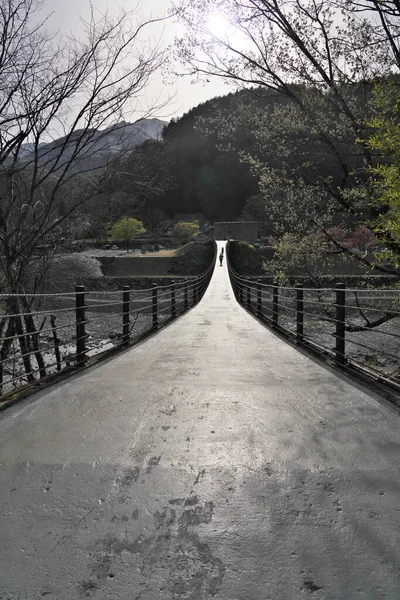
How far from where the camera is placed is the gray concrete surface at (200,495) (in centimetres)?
168

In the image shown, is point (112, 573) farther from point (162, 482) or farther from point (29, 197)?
point (29, 197)

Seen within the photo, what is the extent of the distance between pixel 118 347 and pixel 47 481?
4556 millimetres

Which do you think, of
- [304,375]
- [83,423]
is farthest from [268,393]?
[83,423]

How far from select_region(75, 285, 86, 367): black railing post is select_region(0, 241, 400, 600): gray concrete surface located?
133cm

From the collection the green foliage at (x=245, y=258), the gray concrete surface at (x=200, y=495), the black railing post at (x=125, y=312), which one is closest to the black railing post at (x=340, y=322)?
the gray concrete surface at (x=200, y=495)

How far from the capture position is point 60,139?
730 cm

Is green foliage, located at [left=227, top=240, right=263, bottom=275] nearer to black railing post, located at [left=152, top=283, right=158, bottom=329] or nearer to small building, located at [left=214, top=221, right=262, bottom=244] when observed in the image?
small building, located at [left=214, top=221, right=262, bottom=244]

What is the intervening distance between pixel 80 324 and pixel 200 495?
3.57 metres

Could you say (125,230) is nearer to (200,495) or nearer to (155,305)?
(155,305)

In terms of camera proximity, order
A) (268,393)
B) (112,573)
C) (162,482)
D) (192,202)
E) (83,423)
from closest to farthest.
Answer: (112,573), (162,482), (83,423), (268,393), (192,202)

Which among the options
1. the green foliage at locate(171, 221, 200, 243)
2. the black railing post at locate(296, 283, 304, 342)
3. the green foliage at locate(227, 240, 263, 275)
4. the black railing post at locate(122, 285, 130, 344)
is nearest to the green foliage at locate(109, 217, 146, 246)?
the green foliage at locate(171, 221, 200, 243)

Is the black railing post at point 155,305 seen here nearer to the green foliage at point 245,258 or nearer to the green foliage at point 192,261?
the green foliage at point 192,261

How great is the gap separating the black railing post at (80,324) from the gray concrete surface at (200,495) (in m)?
1.33

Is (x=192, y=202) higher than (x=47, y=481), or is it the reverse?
(x=192, y=202)
